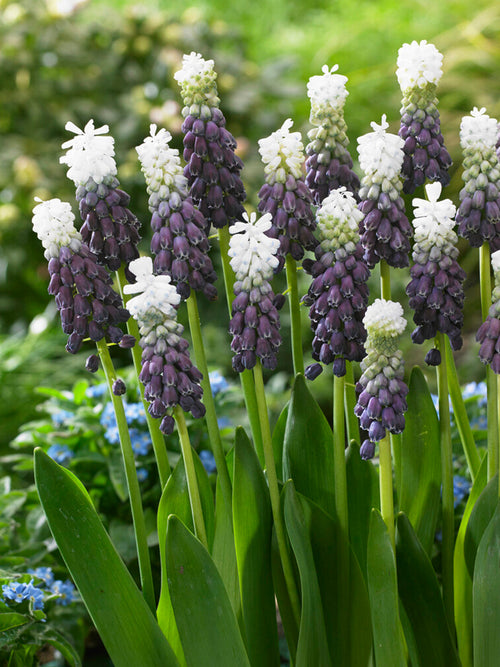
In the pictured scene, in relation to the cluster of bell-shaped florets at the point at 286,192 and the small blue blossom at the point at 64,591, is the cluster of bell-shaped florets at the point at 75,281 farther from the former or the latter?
the small blue blossom at the point at 64,591

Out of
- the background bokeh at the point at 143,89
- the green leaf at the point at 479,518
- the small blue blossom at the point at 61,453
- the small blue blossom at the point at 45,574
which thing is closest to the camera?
the green leaf at the point at 479,518

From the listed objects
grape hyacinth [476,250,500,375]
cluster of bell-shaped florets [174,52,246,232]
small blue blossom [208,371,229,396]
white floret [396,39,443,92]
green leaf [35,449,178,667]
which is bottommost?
green leaf [35,449,178,667]

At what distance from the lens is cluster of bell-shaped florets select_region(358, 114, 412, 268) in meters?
1.24

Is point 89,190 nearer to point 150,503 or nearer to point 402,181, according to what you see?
point 402,181

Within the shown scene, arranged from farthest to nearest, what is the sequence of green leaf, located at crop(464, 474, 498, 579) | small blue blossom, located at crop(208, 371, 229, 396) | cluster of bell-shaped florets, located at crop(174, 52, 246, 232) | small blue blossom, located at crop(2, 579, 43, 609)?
small blue blossom, located at crop(208, 371, 229, 396) → small blue blossom, located at crop(2, 579, 43, 609) → green leaf, located at crop(464, 474, 498, 579) → cluster of bell-shaped florets, located at crop(174, 52, 246, 232)

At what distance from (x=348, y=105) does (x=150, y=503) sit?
3793 millimetres

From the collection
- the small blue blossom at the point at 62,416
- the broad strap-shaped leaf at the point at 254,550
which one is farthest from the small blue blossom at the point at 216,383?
the broad strap-shaped leaf at the point at 254,550

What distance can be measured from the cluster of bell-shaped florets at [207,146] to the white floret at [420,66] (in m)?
0.33

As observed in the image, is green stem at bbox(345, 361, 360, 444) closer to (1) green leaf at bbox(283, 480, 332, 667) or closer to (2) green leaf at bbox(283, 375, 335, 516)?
(2) green leaf at bbox(283, 375, 335, 516)

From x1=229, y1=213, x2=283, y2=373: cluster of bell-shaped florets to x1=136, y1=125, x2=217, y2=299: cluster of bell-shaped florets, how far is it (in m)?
0.07

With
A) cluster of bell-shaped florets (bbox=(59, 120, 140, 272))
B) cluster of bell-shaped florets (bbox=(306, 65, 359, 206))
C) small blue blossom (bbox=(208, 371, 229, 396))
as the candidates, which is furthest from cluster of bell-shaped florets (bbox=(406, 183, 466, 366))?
small blue blossom (bbox=(208, 371, 229, 396))

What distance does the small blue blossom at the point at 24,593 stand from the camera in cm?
169

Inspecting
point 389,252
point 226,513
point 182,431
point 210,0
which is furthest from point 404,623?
point 210,0

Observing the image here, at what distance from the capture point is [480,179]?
1306 mm
